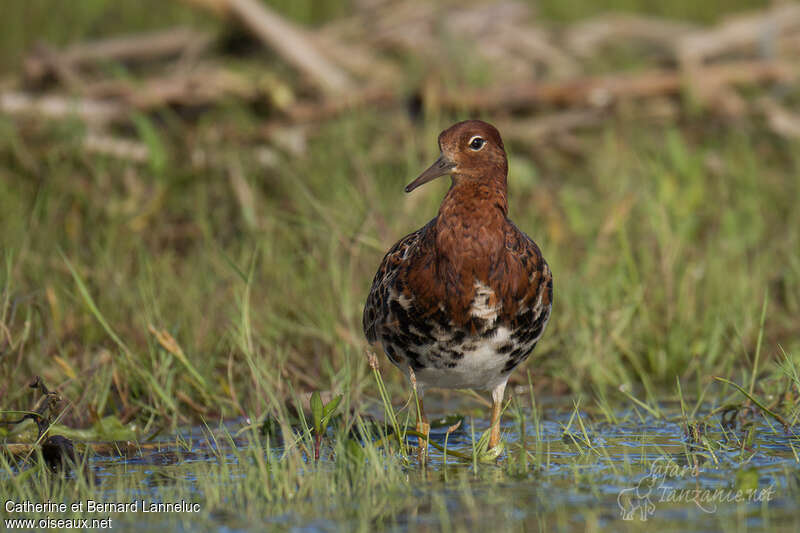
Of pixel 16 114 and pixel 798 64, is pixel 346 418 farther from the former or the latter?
pixel 798 64

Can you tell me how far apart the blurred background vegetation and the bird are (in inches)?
32.1

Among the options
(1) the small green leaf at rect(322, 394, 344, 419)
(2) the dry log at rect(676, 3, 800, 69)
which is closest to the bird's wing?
(1) the small green leaf at rect(322, 394, 344, 419)

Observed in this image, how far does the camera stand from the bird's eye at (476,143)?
5.33 meters

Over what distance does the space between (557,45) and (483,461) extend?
7.50 metres

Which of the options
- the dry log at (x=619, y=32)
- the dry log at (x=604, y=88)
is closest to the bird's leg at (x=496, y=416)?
the dry log at (x=604, y=88)

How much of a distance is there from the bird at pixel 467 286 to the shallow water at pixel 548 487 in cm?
46

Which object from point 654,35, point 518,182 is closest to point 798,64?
point 654,35

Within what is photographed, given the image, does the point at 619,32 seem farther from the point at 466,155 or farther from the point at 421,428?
the point at 421,428

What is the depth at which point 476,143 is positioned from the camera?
17.6 feet

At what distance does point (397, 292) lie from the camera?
5.30 meters

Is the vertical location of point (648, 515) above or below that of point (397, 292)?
below

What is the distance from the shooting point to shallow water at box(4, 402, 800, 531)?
162 inches

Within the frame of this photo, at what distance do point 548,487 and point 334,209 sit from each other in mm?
3817

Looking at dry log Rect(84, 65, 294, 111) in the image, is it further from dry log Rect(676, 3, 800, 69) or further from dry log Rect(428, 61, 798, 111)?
dry log Rect(676, 3, 800, 69)
